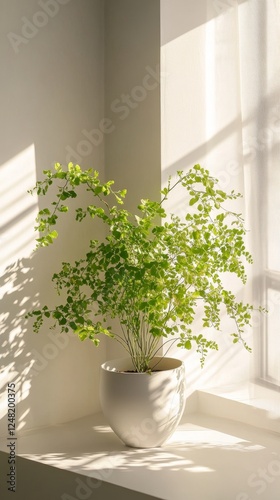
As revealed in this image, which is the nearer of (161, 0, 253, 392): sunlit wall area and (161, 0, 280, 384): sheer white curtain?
(161, 0, 280, 384): sheer white curtain

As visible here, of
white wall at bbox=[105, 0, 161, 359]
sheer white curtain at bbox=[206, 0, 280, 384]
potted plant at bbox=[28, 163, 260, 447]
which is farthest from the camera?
white wall at bbox=[105, 0, 161, 359]

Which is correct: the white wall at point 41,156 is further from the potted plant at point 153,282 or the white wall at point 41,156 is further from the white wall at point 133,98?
the potted plant at point 153,282

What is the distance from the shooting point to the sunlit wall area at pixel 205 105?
10.7ft

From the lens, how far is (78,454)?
2922mm

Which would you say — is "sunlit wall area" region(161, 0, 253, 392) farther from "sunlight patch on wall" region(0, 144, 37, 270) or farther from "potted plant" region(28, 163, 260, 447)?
"sunlight patch on wall" region(0, 144, 37, 270)

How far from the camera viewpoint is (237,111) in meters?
3.34

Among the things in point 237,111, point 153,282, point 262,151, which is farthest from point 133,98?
point 153,282

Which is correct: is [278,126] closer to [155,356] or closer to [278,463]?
[155,356]

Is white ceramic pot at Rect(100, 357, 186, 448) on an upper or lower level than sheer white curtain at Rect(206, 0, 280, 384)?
lower

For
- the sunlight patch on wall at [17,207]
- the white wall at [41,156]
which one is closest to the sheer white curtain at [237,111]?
the white wall at [41,156]

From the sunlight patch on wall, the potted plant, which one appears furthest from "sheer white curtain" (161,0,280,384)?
the sunlight patch on wall

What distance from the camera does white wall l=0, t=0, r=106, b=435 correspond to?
3104 millimetres

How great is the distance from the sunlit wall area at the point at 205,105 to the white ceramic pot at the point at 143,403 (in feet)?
1.51

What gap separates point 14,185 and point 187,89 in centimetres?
86
